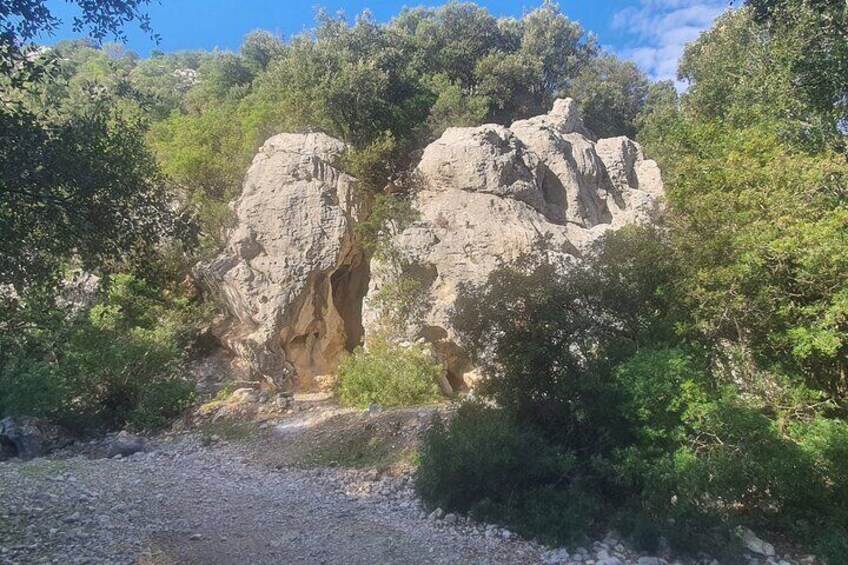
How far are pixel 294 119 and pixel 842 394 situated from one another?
709 inches

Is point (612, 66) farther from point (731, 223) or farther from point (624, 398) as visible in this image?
point (624, 398)

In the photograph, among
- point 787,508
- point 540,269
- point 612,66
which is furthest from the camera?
point 612,66

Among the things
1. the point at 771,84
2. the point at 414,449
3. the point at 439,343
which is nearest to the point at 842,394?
the point at 414,449

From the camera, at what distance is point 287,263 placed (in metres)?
17.7

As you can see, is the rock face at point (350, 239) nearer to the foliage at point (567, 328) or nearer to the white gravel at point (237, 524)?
the foliage at point (567, 328)

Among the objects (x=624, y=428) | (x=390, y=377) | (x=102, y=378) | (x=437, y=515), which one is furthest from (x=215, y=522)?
(x=102, y=378)

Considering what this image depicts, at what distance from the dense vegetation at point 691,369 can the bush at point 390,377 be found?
479 centimetres

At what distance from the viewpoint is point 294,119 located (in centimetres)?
2105

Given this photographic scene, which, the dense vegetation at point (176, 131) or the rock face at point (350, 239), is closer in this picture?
the dense vegetation at point (176, 131)

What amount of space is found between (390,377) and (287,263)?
5.65 m

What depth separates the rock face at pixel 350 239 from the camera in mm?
16875

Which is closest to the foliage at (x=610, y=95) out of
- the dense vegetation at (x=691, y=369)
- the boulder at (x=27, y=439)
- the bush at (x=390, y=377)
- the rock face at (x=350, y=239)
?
the rock face at (x=350, y=239)

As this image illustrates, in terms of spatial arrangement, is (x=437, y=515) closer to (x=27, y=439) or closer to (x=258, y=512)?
(x=258, y=512)

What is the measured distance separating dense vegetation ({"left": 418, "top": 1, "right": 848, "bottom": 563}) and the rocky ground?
2.05 feet
